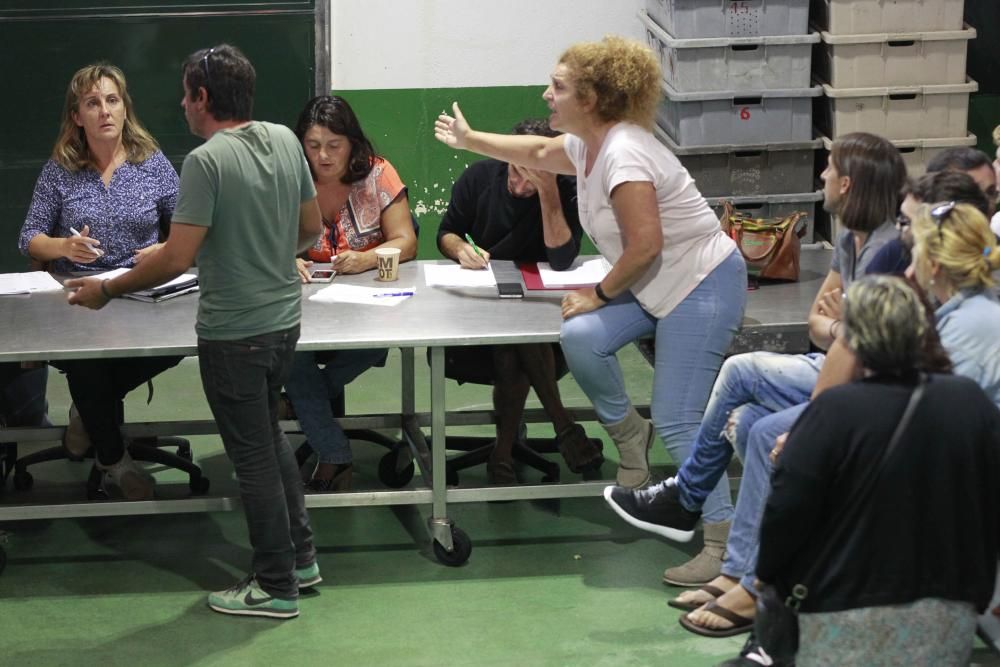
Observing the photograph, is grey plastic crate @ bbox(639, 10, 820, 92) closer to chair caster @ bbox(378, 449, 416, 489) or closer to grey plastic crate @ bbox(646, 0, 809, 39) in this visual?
grey plastic crate @ bbox(646, 0, 809, 39)

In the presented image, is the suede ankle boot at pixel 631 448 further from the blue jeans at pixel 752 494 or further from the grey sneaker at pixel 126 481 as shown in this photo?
the grey sneaker at pixel 126 481

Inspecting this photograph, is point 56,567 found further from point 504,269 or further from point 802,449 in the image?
point 802,449

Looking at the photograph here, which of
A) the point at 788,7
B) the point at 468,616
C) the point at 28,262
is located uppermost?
the point at 788,7

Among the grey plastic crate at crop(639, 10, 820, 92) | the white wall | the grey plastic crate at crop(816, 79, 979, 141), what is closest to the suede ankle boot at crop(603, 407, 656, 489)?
the grey plastic crate at crop(639, 10, 820, 92)

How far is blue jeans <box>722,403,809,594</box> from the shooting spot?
364 centimetres

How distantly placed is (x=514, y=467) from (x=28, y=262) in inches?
117

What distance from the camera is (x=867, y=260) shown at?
3.74 metres

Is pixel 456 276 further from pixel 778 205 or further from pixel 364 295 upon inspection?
pixel 778 205

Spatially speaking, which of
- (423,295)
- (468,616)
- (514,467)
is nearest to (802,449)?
(468,616)

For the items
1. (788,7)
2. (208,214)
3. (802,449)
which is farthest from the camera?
(788,7)

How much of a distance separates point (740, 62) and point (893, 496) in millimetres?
3807

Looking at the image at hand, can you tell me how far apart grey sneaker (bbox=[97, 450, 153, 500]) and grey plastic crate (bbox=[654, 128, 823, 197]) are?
9.33ft

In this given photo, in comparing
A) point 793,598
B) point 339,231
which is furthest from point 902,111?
point 793,598

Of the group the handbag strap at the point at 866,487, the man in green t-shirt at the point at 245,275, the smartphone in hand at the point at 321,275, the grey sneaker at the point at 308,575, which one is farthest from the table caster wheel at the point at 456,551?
the handbag strap at the point at 866,487
